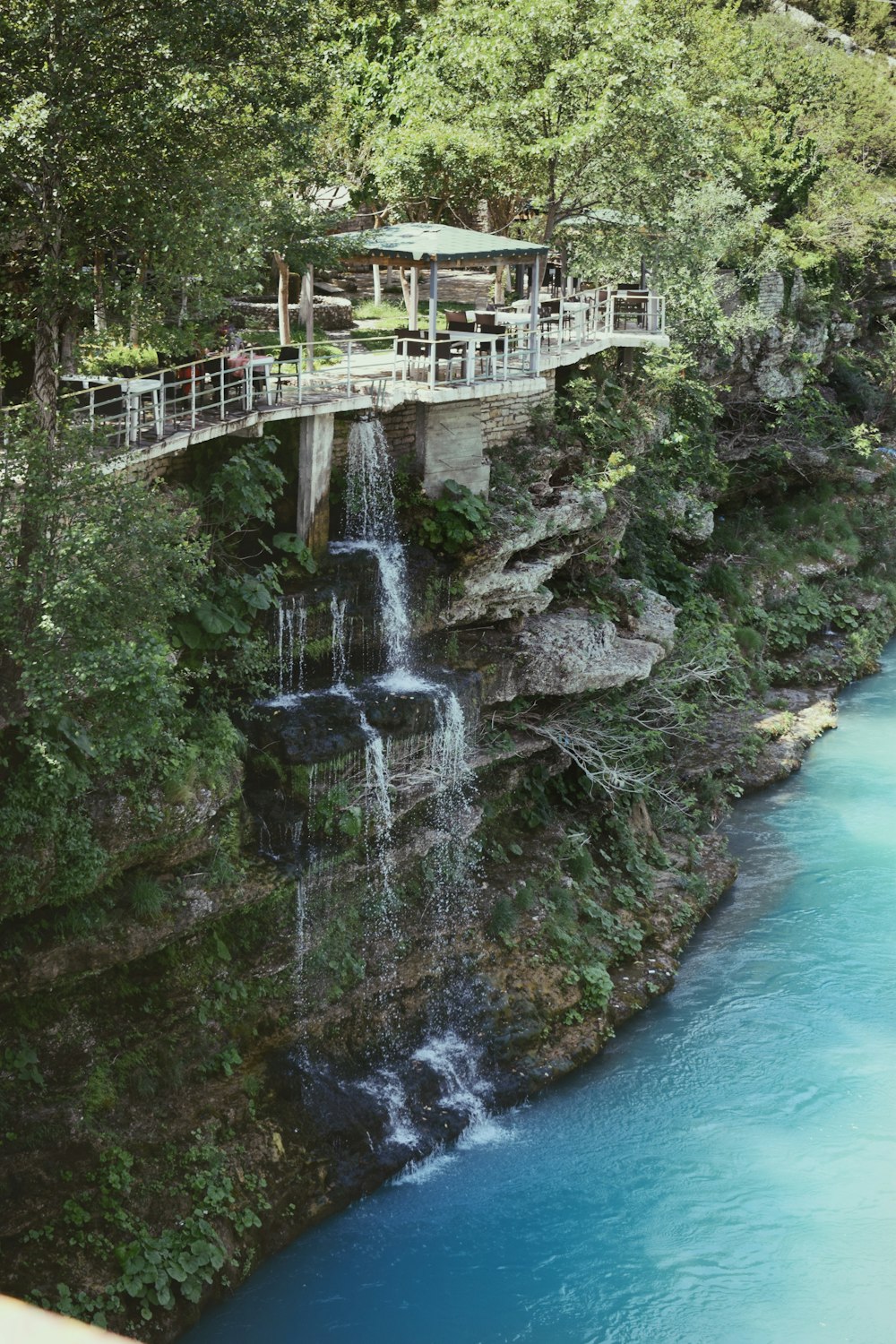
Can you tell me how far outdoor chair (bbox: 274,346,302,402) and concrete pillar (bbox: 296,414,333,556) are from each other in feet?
2.01

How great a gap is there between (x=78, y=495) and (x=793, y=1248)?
13.2 meters

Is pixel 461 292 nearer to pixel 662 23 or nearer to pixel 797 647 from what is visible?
pixel 662 23

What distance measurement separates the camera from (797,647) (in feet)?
124

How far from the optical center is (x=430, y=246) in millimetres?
23781

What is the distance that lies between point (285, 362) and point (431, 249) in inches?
127

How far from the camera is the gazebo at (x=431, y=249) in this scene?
23.8 m

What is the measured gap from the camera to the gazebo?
23.8 meters

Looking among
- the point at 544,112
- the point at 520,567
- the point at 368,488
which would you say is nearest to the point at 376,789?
the point at 520,567

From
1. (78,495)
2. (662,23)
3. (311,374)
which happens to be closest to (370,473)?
(311,374)

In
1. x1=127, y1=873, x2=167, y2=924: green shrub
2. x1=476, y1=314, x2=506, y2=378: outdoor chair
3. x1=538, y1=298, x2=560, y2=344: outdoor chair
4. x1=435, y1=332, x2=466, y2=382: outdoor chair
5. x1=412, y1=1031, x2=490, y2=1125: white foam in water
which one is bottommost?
x1=412, y1=1031, x2=490, y2=1125: white foam in water

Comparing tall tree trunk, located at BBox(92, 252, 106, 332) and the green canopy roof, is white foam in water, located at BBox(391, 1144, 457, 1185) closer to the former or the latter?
tall tree trunk, located at BBox(92, 252, 106, 332)

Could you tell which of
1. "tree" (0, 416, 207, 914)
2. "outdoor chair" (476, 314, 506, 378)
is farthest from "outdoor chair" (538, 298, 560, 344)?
"tree" (0, 416, 207, 914)

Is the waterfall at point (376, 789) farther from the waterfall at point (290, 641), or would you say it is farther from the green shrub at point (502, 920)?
the green shrub at point (502, 920)

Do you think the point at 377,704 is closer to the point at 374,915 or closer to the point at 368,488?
the point at 374,915
